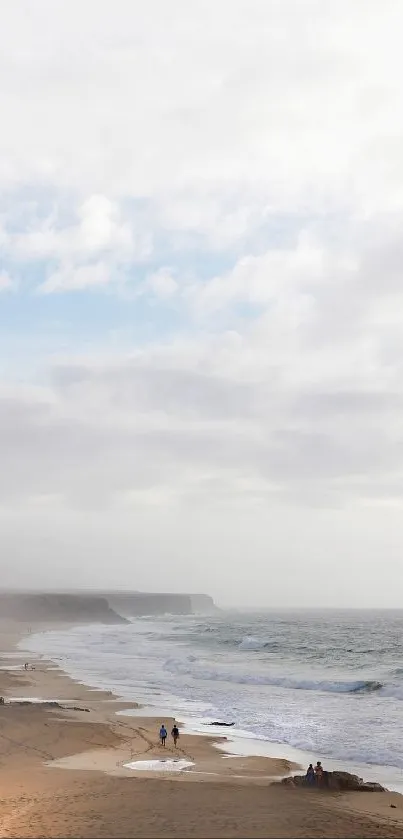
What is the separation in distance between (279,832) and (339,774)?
482cm

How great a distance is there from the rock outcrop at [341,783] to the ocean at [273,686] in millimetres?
2632

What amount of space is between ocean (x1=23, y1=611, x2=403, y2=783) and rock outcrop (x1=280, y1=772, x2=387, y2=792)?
263 centimetres

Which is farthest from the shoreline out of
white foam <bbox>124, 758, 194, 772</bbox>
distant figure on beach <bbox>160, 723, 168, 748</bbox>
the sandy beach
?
white foam <bbox>124, 758, 194, 772</bbox>

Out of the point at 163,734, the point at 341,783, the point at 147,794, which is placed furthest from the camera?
the point at 163,734

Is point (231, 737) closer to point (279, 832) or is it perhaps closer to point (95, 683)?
point (279, 832)

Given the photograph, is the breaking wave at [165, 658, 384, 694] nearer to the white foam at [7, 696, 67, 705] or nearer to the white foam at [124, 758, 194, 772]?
the white foam at [7, 696, 67, 705]

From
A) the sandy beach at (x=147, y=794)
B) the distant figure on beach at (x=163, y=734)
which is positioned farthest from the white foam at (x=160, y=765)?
the distant figure on beach at (x=163, y=734)

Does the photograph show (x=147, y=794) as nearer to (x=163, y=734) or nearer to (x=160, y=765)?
(x=160, y=765)

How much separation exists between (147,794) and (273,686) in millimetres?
24703

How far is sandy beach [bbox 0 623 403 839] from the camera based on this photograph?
604 inches

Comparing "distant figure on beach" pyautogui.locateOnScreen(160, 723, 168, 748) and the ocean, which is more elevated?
"distant figure on beach" pyautogui.locateOnScreen(160, 723, 168, 748)

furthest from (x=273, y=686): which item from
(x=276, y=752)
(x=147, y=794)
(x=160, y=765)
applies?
(x=147, y=794)

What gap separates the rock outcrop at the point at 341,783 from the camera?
62.6 feet

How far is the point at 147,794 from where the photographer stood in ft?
58.6
